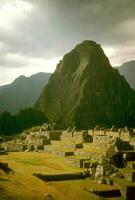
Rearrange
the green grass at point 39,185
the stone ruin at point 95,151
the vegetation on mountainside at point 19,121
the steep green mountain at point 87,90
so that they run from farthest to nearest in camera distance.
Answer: the steep green mountain at point 87,90 < the vegetation on mountainside at point 19,121 < the stone ruin at point 95,151 < the green grass at point 39,185

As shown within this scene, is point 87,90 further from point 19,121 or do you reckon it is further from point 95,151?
point 95,151

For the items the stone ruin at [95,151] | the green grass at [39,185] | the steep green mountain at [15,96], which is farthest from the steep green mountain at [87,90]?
the green grass at [39,185]

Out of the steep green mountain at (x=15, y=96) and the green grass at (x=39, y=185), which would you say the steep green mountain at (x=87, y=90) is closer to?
the steep green mountain at (x=15, y=96)

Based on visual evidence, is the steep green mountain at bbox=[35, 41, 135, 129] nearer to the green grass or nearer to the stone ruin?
the stone ruin

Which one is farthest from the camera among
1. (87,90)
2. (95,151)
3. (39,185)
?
(87,90)

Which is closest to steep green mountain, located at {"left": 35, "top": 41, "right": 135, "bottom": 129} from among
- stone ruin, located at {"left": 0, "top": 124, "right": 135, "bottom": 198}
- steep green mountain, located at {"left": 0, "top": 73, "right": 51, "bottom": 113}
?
steep green mountain, located at {"left": 0, "top": 73, "right": 51, "bottom": 113}

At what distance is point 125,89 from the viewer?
177m

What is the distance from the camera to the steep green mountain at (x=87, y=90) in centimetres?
16400

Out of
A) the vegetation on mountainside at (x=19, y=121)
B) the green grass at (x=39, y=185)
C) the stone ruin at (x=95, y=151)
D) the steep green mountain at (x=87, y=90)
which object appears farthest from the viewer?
the steep green mountain at (x=87, y=90)

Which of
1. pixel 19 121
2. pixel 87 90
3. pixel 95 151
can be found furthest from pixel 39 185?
pixel 87 90

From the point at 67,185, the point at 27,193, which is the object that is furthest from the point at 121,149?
the point at 27,193

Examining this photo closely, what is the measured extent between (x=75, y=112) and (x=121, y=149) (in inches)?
4654

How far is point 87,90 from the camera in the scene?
167750 millimetres

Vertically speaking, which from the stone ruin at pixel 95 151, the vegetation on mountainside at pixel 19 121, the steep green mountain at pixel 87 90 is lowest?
the stone ruin at pixel 95 151
